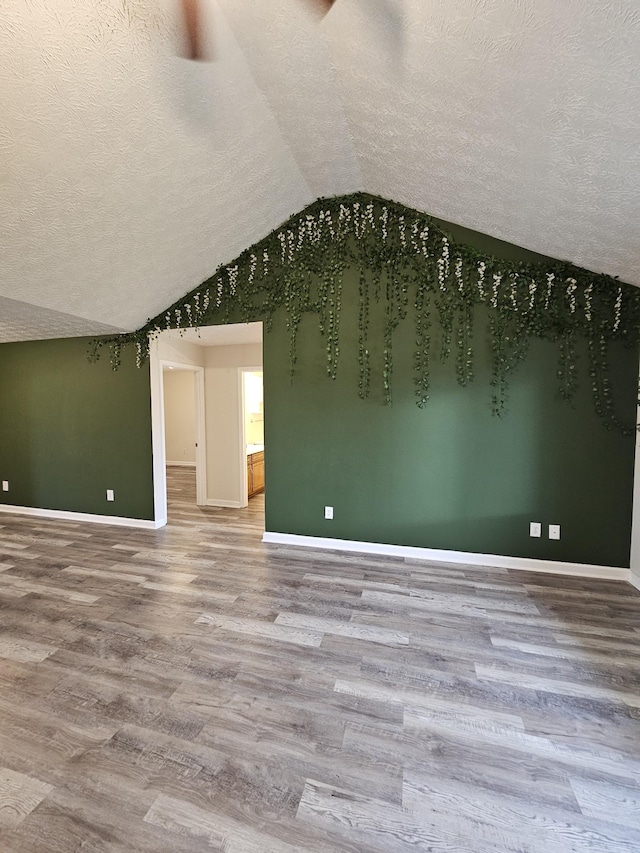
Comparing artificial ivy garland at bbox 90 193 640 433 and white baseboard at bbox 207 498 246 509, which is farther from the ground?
artificial ivy garland at bbox 90 193 640 433

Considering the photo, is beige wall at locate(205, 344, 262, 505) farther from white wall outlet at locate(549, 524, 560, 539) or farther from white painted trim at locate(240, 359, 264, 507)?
white wall outlet at locate(549, 524, 560, 539)

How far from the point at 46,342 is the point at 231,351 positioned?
7.80 feet

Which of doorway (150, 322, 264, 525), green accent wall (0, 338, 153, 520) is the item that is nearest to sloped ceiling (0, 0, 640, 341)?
green accent wall (0, 338, 153, 520)

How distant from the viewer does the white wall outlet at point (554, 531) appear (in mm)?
3178

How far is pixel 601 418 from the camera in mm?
3059

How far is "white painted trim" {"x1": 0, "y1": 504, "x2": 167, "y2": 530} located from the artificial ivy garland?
2.59 m

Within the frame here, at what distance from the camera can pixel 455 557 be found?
3.39m

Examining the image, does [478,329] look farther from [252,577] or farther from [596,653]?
[252,577]

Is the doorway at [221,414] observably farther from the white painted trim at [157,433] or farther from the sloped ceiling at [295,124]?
the sloped ceiling at [295,124]

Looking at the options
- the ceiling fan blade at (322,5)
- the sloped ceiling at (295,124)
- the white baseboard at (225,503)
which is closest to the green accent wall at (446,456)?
the sloped ceiling at (295,124)

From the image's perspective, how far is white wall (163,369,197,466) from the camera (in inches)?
354

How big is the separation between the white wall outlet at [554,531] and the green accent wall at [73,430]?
4.35 metres

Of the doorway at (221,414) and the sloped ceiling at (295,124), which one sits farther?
the doorway at (221,414)

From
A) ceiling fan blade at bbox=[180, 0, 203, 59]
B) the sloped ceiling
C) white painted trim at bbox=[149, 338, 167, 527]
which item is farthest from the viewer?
white painted trim at bbox=[149, 338, 167, 527]
